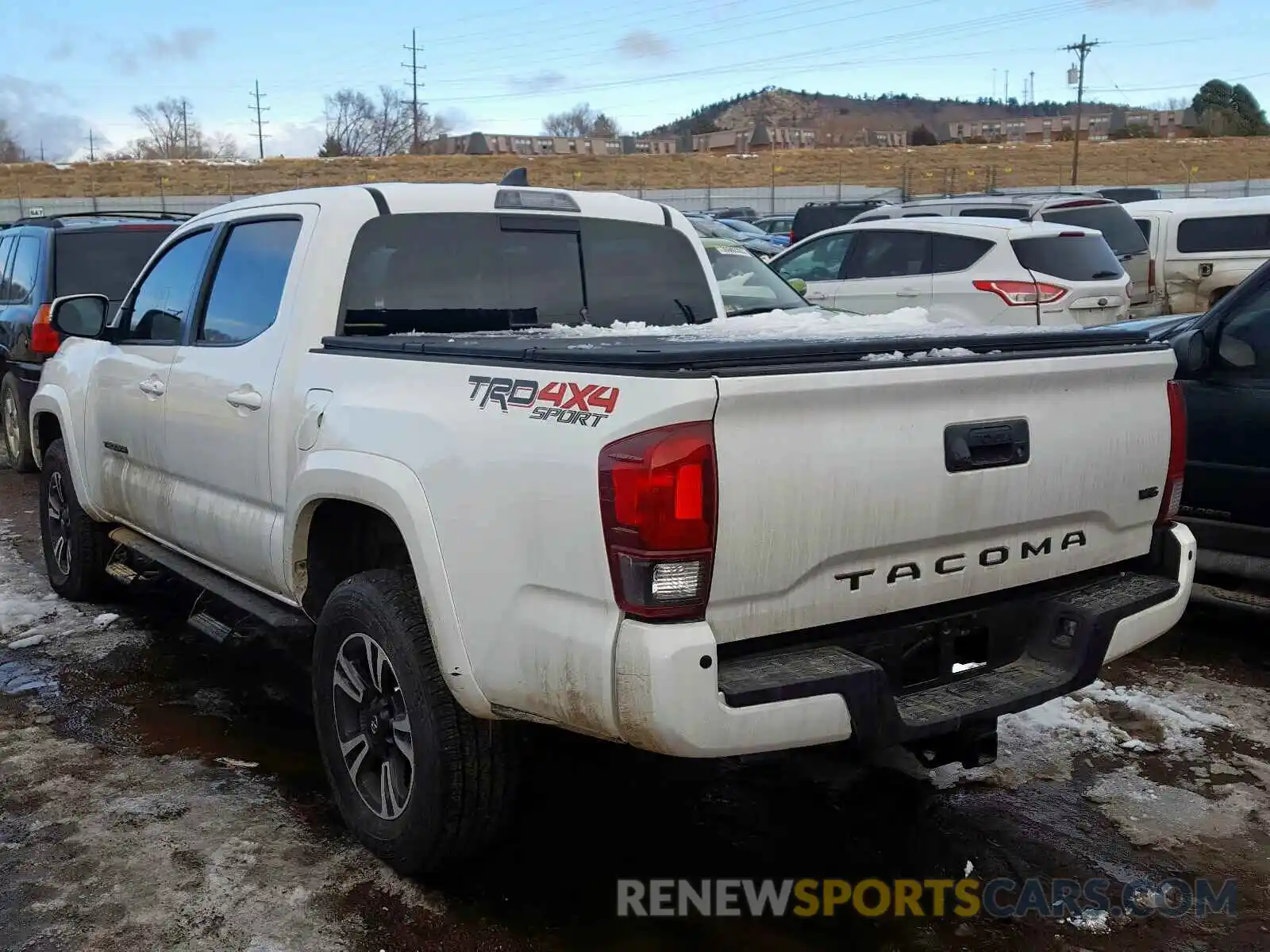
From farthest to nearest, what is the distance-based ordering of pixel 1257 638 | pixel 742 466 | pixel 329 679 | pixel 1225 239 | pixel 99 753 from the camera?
1. pixel 1225 239
2. pixel 1257 638
3. pixel 99 753
4. pixel 329 679
5. pixel 742 466

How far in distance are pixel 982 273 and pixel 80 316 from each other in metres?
8.45

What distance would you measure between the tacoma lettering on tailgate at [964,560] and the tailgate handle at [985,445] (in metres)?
0.24

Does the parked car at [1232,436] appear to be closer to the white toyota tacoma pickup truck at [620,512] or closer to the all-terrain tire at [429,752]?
the white toyota tacoma pickup truck at [620,512]

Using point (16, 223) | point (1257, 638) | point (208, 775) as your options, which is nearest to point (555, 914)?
point (208, 775)

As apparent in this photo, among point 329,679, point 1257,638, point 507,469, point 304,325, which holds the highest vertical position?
point 304,325

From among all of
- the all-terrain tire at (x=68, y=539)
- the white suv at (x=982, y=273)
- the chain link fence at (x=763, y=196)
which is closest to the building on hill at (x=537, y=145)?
the chain link fence at (x=763, y=196)

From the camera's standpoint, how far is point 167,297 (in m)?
5.16

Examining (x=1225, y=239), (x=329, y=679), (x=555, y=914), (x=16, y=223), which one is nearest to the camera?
(x=555, y=914)

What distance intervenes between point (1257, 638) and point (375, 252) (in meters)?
4.44

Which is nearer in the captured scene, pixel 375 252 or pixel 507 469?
pixel 507 469

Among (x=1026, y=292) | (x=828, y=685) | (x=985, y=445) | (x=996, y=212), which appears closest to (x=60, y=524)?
(x=828, y=685)

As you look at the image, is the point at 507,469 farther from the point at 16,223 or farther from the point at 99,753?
the point at 16,223

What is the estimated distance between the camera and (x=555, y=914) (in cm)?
333

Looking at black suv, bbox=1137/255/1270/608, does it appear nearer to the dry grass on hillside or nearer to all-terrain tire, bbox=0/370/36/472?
all-terrain tire, bbox=0/370/36/472
